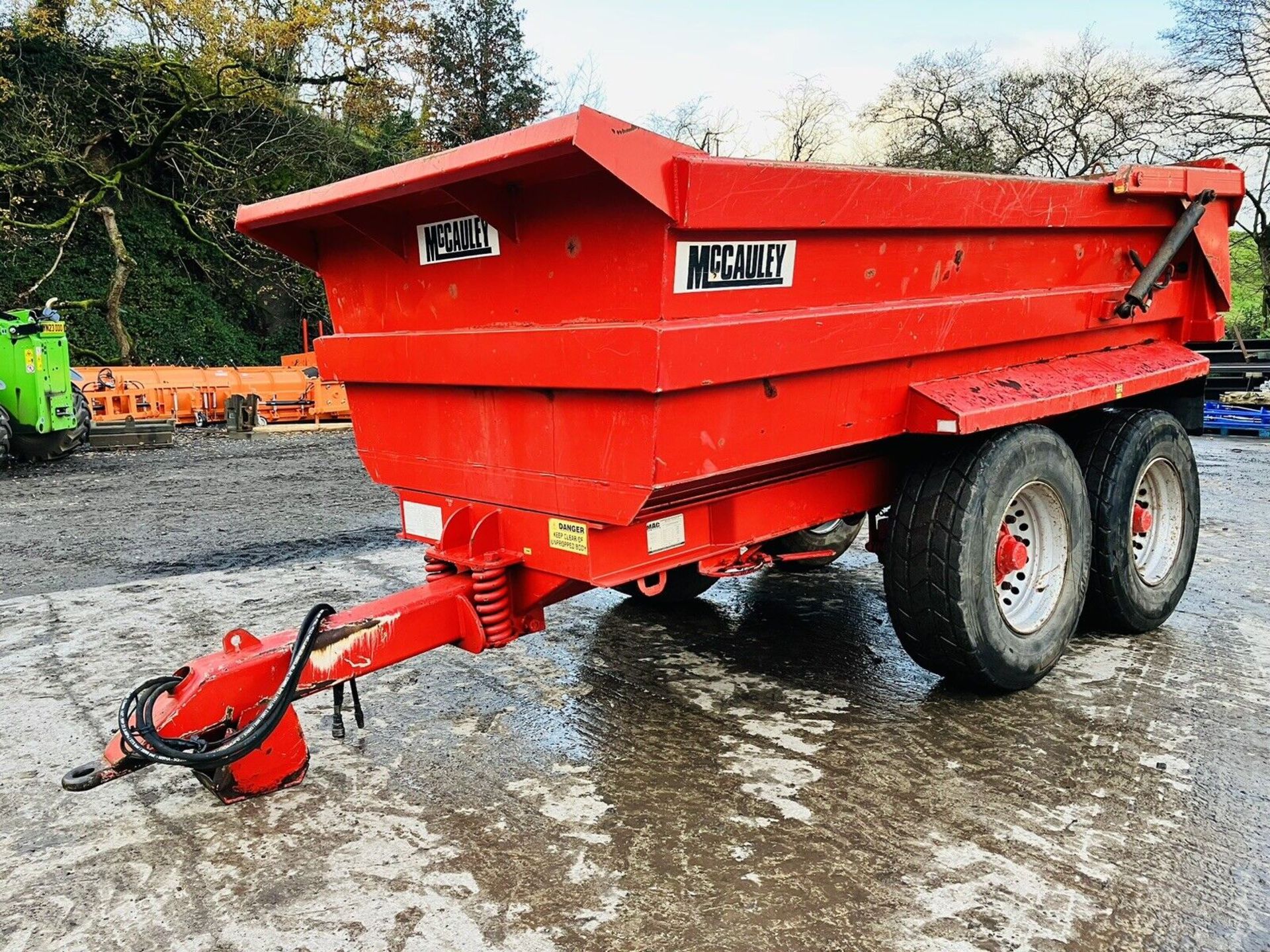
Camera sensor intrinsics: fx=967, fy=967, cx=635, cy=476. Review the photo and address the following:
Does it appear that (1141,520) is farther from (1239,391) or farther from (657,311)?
(1239,391)

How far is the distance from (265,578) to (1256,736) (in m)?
4.97

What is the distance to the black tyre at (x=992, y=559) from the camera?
11.0 ft

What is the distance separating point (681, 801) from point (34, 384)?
11.6 meters

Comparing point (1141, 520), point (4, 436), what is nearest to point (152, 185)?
point (4, 436)

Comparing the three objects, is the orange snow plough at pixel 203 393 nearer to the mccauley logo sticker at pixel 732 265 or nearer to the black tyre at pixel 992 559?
the black tyre at pixel 992 559

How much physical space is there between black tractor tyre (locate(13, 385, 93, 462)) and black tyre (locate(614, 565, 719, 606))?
10244mm

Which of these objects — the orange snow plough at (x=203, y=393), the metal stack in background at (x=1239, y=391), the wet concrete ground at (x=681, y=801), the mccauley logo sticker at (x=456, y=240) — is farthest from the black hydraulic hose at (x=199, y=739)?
the orange snow plough at (x=203, y=393)

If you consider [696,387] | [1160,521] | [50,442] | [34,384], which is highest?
[696,387]

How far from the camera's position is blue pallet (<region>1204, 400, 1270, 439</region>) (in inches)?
476

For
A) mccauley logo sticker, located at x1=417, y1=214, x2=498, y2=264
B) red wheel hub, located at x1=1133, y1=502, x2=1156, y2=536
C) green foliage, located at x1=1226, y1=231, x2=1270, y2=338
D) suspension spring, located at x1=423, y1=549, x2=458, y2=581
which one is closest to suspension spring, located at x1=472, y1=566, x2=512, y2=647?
suspension spring, located at x1=423, y1=549, x2=458, y2=581

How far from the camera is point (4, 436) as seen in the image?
37.0 ft

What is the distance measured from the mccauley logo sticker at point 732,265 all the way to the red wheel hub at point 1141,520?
2.59 m

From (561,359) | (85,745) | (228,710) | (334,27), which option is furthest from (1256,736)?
(334,27)

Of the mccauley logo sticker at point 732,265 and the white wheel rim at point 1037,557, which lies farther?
the white wheel rim at point 1037,557
